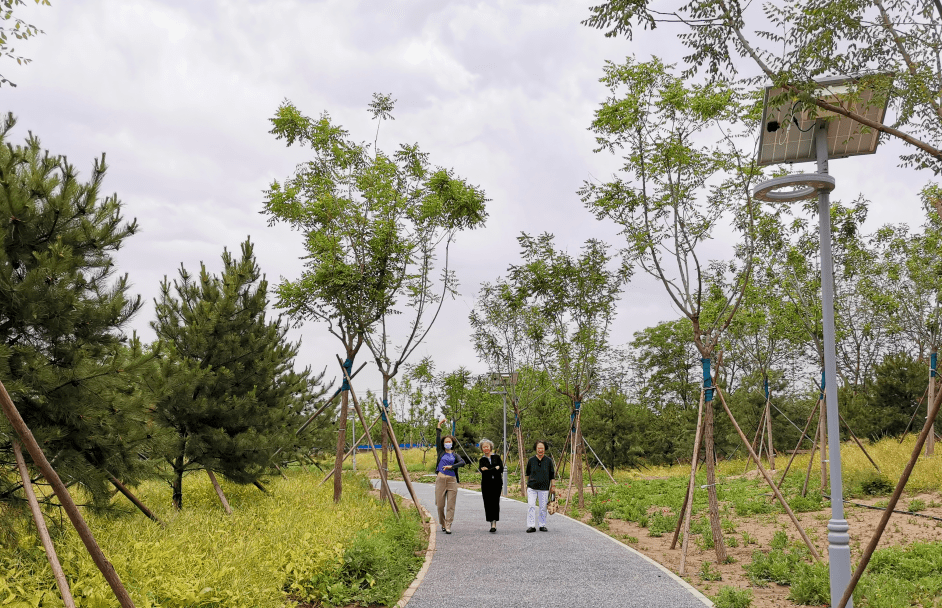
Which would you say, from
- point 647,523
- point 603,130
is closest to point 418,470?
point 647,523

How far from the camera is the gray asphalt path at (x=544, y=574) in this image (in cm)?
684

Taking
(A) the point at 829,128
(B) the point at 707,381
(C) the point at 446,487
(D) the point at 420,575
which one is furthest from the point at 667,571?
(A) the point at 829,128

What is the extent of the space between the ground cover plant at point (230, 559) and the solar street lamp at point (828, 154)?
4.26m

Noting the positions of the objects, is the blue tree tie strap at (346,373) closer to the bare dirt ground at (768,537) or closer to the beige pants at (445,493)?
the beige pants at (445,493)

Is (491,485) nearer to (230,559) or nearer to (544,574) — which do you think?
(544,574)

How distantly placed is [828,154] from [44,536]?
756 centimetres

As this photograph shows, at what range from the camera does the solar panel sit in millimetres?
5676

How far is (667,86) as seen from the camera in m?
10.4

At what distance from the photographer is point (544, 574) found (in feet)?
26.4

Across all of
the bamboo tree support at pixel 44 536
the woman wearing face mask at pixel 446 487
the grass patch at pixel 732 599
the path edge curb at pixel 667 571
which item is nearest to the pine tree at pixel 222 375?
the woman wearing face mask at pixel 446 487

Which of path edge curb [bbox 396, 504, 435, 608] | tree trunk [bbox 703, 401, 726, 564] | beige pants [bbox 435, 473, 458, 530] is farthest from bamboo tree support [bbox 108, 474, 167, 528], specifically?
tree trunk [bbox 703, 401, 726, 564]

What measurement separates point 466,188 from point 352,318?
3.58m

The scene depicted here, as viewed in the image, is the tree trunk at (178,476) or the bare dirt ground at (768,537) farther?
the tree trunk at (178,476)

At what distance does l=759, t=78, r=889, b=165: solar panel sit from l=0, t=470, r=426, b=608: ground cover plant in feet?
19.8
